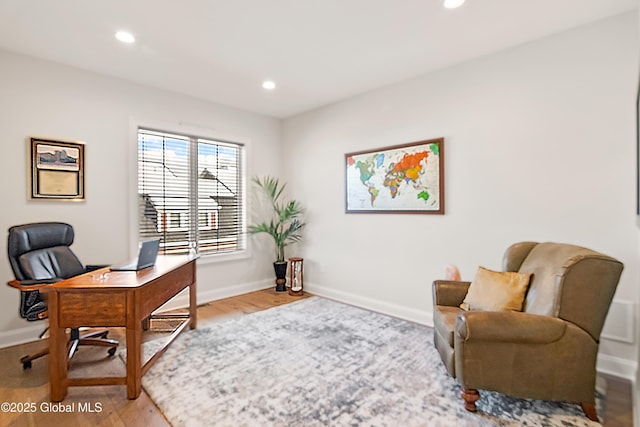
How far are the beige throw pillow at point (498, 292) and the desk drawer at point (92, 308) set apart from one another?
2.44 meters

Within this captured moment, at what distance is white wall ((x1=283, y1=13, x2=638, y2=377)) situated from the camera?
2428 millimetres

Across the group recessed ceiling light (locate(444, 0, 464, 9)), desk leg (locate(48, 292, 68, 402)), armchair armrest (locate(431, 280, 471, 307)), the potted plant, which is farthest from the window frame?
recessed ceiling light (locate(444, 0, 464, 9))

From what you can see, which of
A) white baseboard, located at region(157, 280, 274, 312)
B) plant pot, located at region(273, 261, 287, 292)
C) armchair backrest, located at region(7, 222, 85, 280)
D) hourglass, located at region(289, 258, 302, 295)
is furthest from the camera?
plant pot, located at region(273, 261, 287, 292)

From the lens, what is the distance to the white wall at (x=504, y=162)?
95.6 inches

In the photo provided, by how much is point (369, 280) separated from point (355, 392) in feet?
6.43

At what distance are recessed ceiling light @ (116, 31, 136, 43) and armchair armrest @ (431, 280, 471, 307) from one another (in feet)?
10.9

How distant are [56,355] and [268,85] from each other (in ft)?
10.4

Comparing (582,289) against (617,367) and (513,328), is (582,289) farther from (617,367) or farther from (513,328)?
(617,367)

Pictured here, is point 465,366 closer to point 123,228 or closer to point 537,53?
point 537,53

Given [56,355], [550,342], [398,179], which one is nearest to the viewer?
[550,342]

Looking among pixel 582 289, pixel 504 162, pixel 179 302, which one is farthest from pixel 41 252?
pixel 504 162

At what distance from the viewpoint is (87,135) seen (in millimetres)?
3355

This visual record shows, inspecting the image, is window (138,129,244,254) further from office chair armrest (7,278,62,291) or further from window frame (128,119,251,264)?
office chair armrest (7,278,62,291)

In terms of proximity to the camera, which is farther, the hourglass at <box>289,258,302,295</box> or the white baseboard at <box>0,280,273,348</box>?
the hourglass at <box>289,258,302,295</box>
